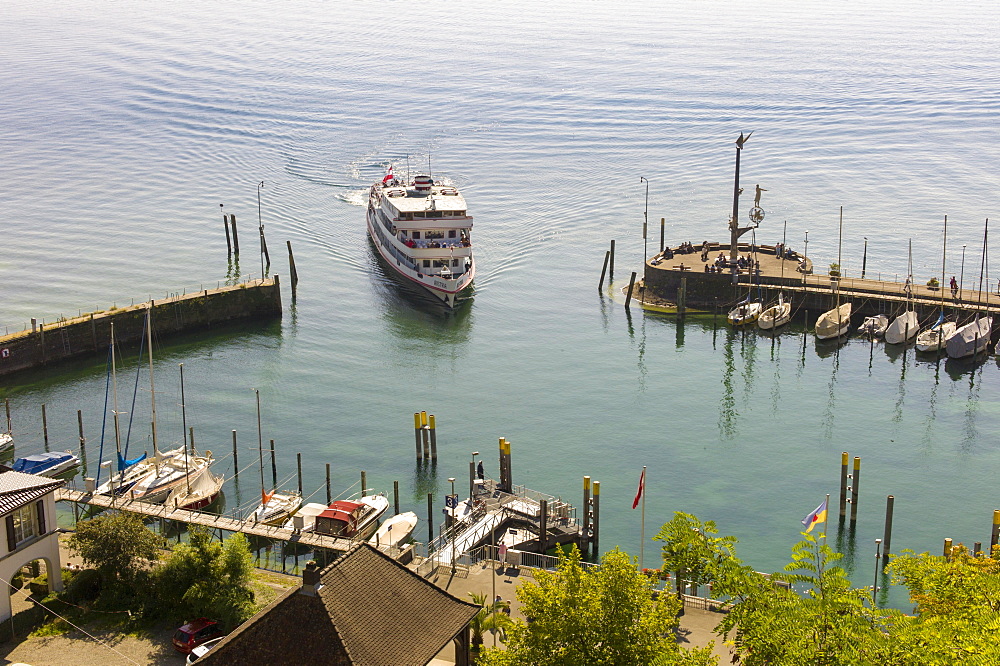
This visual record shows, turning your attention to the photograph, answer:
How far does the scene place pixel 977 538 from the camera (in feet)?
163

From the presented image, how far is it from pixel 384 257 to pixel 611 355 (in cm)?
2794

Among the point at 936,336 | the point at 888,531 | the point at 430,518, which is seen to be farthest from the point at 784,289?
the point at 430,518

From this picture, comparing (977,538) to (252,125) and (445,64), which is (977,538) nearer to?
(252,125)

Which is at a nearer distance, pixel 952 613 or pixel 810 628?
pixel 810 628

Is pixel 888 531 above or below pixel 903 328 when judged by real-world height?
below

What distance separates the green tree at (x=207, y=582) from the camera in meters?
36.7

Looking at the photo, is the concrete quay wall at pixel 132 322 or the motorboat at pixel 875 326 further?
the motorboat at pixel 875 326

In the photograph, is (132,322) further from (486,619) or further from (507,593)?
(486,619)

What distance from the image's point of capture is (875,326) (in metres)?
76.4

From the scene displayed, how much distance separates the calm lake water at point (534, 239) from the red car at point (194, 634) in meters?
19.1

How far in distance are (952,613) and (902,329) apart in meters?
52.9

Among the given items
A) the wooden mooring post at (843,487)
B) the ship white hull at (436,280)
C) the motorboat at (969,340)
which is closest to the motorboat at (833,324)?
the motorboat at (969,340)

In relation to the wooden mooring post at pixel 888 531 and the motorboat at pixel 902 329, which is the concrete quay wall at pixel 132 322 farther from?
the motorboat at pixel 902 329

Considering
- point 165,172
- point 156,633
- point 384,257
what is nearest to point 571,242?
point 384,257
